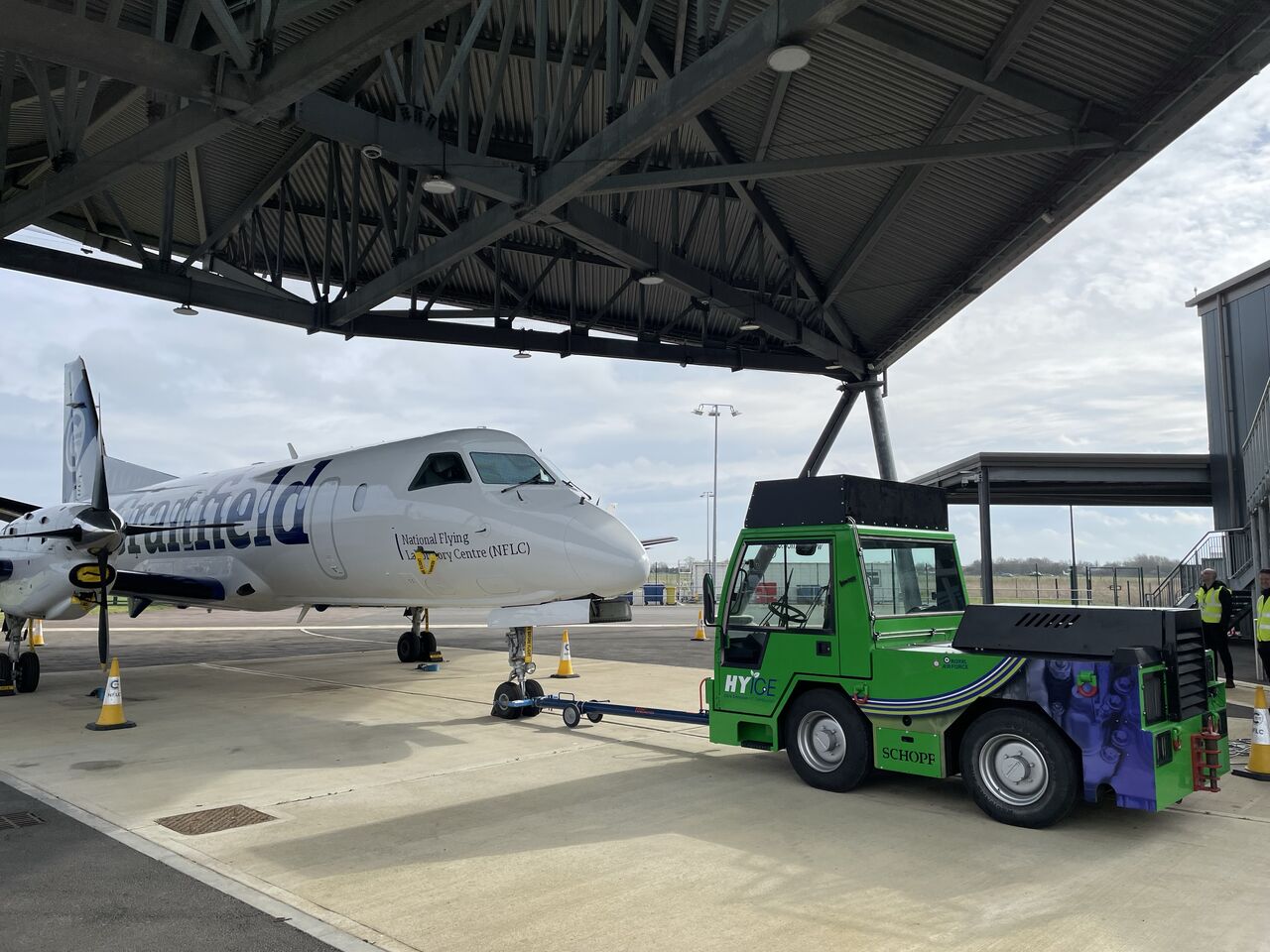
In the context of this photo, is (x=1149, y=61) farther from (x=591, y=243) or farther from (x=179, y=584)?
(x=179, y=584)

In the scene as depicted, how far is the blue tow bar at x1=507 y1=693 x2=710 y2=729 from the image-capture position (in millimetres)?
9336

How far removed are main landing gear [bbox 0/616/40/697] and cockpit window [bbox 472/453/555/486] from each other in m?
8.41

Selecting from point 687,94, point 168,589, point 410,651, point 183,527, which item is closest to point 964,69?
point 687,94

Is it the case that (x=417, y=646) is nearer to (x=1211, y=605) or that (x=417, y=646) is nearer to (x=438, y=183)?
(x=438, y=183)

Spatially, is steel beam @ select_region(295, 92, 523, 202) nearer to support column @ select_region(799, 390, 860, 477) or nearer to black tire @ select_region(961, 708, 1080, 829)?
black tire @ select_region(961, 708, 1080, 829)

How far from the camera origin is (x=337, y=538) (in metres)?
13.3

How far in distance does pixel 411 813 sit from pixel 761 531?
12.5 feet

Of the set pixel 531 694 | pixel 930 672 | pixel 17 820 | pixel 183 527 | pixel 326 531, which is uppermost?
pixel 183 527

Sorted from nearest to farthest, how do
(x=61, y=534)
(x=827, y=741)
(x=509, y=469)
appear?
(x=827, y=741) < (x=509, y=469) < (x=61, y=534)

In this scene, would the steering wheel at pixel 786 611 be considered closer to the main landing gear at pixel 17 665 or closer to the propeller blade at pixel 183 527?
the propeller blade at pixel 183 527

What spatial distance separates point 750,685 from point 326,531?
7.66m

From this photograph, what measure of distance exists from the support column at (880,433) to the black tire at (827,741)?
16.3 metres

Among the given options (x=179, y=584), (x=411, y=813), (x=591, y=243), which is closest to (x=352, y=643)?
(x=179, y=584)

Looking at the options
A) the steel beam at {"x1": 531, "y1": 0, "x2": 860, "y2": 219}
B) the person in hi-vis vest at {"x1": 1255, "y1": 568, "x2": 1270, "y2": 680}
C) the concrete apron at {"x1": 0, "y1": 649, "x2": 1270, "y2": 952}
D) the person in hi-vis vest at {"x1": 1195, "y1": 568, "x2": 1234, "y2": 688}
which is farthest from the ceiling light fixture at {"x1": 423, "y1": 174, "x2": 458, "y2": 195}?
the person in hi-vis vest at {"x1": 1195, "y1": 568, "x2": 1234, "y2": 688}
